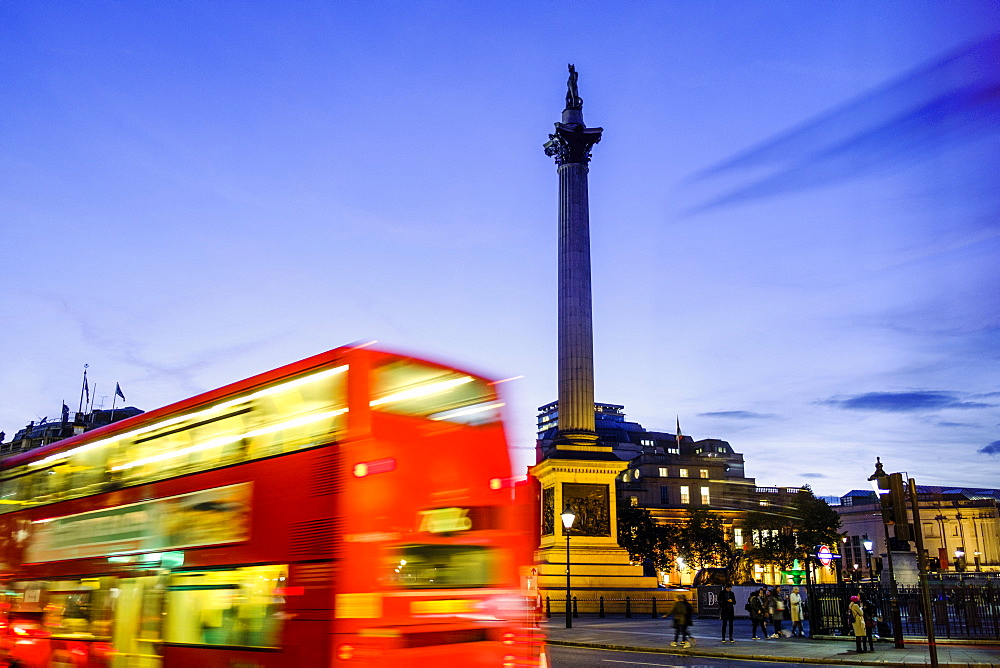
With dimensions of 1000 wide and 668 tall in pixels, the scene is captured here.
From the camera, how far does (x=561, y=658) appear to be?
71.5 ft

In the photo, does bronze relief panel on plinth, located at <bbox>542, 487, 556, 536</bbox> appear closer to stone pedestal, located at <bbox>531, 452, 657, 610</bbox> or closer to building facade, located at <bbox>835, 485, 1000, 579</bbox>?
stone pedestal, located at <bbox>531, 452, 657, 610</bbox>

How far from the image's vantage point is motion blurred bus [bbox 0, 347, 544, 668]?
9.37m

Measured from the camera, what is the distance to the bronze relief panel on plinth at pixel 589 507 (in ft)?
151

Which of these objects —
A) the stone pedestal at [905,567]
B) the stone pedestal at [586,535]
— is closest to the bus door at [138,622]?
the stone pedestal at [905,567]

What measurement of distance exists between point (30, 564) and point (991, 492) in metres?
160

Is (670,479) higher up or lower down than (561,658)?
higher up

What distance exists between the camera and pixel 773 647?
25.4 meters

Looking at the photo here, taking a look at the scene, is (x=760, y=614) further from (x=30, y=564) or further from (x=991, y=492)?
(x=991, y=492)

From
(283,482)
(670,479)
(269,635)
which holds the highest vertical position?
(670,479)

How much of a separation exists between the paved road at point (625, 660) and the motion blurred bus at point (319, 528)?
342 inches

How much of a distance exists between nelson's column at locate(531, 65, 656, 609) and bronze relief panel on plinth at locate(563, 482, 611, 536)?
56mm

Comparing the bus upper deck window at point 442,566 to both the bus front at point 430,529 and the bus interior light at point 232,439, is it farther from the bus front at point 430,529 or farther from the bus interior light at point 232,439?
the bus interior light at point 232,439

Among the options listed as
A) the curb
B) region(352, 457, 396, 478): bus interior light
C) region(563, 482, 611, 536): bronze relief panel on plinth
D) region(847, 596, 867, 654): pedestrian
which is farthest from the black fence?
region(352, 457, 396, 478): bus interior light

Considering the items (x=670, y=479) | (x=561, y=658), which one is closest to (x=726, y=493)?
(x=670, y=479)
